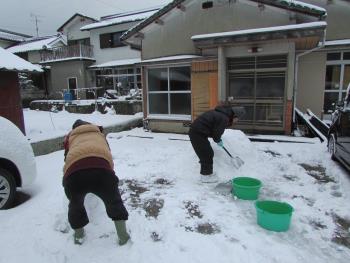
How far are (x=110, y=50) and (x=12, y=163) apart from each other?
707 inches

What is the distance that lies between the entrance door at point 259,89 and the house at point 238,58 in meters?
0.03

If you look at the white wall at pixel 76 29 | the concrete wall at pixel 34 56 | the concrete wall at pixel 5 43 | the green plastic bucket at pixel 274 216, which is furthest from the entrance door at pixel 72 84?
the green plastic bucket at pixel 274 216

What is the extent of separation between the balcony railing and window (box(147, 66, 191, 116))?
13.0 m

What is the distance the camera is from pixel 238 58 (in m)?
8.27

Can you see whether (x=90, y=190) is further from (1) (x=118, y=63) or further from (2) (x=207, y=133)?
(1) (x=118, y=63)

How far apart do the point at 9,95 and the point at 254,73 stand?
7096 mm

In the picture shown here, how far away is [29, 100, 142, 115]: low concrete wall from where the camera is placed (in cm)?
1374

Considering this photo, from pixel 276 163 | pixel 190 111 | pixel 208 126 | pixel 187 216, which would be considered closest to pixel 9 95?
pixel 190 111

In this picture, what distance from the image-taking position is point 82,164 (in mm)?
2707

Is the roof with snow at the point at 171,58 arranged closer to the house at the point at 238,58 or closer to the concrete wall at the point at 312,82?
the house at the point at 238,58

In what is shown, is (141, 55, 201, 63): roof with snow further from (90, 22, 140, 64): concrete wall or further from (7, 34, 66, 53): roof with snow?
(7, 34, 66, 53): roof with snow

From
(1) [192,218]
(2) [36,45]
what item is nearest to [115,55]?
(2) [36,45]

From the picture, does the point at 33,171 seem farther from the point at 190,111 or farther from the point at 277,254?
the point at 190,111

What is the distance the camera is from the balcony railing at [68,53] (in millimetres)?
20502
